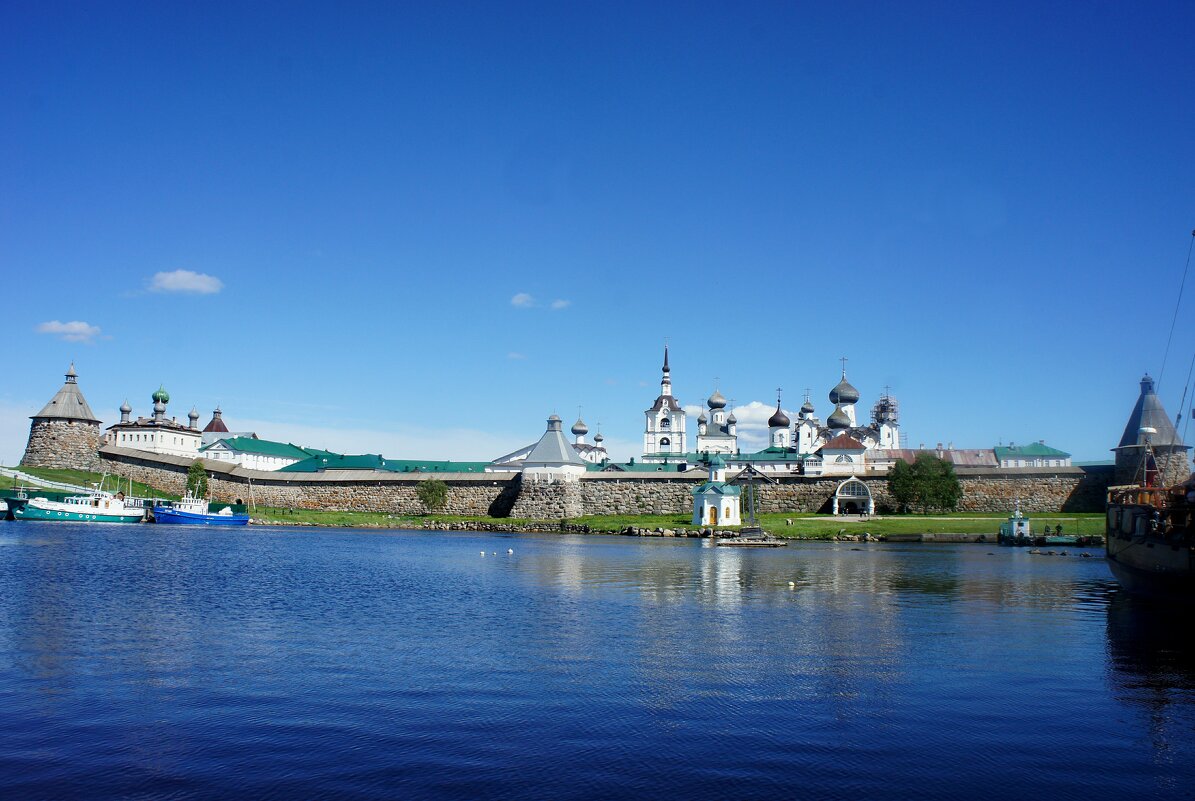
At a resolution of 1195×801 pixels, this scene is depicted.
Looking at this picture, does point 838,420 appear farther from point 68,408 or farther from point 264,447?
point 68,408

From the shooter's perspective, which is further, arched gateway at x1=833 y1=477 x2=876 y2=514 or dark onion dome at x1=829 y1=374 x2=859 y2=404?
dark onion dome at x1=829 y1=374 x2=859 y2=404

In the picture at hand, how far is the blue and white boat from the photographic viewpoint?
66562mm

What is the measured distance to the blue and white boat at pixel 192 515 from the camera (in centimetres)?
6656

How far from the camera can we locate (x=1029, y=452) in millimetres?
89500

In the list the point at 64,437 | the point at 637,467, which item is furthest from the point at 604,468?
the point at 64,437

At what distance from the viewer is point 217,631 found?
58.1ft

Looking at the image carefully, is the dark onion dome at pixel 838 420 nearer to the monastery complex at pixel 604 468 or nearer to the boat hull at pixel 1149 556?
the monastery complex at pixel 604 468

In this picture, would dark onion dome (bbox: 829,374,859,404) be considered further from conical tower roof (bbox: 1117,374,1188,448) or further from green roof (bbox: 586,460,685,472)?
conical tower roof (bbox: 1117,374,1188,448)

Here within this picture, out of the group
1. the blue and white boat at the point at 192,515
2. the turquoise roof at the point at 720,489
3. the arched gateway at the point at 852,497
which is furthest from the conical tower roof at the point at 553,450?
the blue and white boat at the point at 192,515

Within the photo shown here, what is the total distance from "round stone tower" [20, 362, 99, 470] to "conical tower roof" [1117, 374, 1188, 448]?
8639 centimetres

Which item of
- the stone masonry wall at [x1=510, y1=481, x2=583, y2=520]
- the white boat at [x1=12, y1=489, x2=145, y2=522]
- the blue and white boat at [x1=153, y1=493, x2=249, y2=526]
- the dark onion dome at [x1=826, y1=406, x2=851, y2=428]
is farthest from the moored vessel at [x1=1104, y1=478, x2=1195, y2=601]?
the dark onion dome at [x1=826, y1=406, x2=851, y2=428]

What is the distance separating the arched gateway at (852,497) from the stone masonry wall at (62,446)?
6543 centimetres

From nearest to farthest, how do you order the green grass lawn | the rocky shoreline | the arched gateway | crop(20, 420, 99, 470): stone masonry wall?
the rocky shoreline → the arched gateway → the green grass lawn → crop(20, 420, 99, 470): stone masonry wall

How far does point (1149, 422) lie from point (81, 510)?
7633cm
